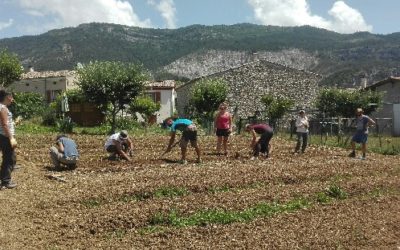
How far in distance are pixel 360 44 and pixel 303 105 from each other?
98.1m

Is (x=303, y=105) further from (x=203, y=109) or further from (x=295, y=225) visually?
(x=295, y=225)

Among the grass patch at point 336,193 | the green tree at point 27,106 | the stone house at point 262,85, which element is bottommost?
the grass patch at point 336,193

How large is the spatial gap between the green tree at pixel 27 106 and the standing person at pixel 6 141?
2655 cm

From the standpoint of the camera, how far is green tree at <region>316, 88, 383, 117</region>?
1527 inches

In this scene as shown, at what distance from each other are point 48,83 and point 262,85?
2318cm

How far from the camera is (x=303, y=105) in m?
48.9

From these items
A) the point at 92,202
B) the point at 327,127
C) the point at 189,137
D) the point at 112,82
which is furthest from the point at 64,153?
the point at 327,127

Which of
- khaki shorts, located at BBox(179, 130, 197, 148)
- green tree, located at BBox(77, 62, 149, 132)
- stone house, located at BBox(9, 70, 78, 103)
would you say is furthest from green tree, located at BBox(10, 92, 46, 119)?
khaki shorts, located at BBox(179, 130, 197, 148)

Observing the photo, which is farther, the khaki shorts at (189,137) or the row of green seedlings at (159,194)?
the khaki shorts at (189,137)

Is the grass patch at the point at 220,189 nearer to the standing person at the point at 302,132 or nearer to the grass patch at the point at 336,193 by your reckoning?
the grass patch at the point at 336,193

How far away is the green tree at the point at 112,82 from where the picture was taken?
2852 cm

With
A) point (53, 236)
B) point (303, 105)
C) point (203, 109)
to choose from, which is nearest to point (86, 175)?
point (53, 236)

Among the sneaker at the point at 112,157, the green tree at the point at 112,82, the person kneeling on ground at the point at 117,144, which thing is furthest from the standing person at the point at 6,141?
the green tree at the point at 112,82

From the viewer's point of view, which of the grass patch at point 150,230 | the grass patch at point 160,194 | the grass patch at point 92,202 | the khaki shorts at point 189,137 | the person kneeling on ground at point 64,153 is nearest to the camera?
the grass patch at point 150,230
